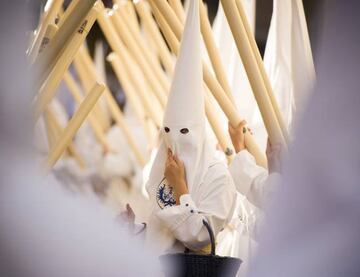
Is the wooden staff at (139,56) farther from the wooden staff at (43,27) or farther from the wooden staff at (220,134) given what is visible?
the wooden staff at (43,27)

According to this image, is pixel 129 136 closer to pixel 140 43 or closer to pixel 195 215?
pixel 140 43

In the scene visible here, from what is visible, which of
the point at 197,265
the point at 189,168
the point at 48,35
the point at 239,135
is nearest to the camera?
the point at 197,265

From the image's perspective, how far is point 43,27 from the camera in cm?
298

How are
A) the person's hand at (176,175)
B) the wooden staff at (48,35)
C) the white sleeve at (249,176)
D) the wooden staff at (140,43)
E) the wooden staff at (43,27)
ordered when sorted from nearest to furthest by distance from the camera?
1. the wooden staff at (48,35)
2. the wooden staff at (43,27)
3. the person's hand at (176,175)
4. the white sleeve at (249,176)
5. the wooden staff at (140,43)

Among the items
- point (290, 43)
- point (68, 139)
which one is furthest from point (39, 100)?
point (290, 43)

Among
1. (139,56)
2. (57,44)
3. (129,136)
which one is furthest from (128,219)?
(129,136)

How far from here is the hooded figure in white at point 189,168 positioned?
9.33 feet

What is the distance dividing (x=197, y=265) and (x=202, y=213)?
15.1 inches

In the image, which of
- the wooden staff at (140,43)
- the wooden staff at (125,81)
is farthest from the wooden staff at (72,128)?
the wooden staff at (125,81)

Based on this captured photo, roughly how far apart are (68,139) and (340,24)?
1203 mm

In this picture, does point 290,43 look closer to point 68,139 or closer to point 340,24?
point 68,139

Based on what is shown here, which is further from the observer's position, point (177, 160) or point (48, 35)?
point (177, 160)

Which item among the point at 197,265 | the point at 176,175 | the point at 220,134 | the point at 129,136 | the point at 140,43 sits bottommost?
the point at 197,265

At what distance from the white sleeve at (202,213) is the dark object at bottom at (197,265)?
301 mm
